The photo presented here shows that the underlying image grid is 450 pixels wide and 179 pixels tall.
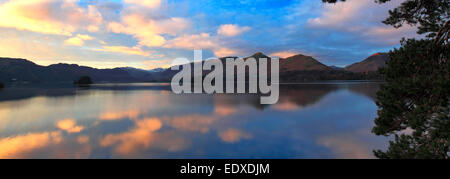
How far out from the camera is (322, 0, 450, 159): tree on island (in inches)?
211

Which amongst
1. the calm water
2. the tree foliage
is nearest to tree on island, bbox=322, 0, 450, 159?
the tree foliage

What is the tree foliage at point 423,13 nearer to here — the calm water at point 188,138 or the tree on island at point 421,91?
the tree on island at point 421,91

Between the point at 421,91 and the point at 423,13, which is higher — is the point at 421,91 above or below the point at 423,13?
below

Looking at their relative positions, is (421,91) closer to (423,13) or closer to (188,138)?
(423,13)

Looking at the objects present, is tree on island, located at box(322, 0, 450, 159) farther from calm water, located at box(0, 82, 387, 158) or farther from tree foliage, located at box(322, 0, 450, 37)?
calm water, located at box(0, 82, 387, 158)

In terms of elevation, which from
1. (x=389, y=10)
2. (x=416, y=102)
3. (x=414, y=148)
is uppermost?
(x=389, y=10)

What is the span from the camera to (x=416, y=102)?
6000 mm

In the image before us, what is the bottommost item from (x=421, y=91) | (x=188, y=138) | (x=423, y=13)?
(x=188, y=138)

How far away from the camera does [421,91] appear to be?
5.68m

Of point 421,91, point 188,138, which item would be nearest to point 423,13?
point 421,91

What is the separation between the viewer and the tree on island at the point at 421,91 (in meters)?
5.36
